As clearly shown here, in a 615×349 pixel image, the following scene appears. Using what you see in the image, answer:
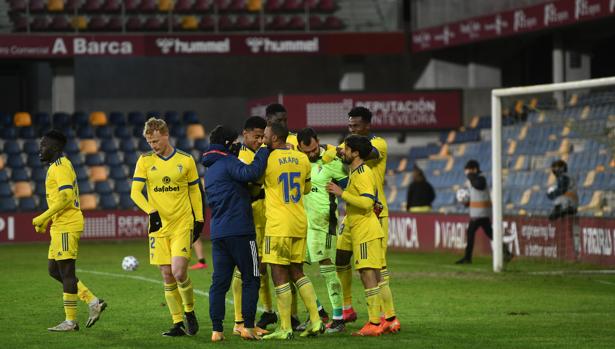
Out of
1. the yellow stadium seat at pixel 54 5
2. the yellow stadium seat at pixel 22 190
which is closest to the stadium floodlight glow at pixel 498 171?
the yellow stadium seat at pixel 22 190

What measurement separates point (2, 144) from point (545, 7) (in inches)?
582

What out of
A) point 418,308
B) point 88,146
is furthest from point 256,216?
point 88,146

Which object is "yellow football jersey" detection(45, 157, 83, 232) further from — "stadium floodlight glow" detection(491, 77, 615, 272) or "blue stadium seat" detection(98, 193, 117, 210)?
"blue stadium seat" detection(98, 193, 117, 210)

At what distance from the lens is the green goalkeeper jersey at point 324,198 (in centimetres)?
1202

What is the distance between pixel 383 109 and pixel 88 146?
8.32m

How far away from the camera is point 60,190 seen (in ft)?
38.3

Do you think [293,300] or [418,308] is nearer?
[293,300]

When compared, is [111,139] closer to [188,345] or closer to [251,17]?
[251,17]

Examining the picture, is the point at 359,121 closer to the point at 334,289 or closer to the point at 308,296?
the point at 334,289

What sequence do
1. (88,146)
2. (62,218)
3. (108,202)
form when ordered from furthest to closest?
(88,146) < (108,202) < (62,218)

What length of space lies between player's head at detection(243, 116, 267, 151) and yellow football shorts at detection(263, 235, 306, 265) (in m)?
0.99

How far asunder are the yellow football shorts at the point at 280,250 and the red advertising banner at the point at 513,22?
677 inches

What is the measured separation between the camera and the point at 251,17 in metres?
35.5

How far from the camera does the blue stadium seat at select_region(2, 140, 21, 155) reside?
106ft
